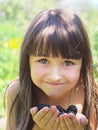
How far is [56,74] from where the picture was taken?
2.29 m

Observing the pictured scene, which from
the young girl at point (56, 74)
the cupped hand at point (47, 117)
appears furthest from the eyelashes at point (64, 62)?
the cupped hand at point (47, 117)

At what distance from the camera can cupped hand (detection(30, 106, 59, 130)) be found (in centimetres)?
220

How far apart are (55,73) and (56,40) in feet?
0.56

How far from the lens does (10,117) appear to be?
9.07 feet

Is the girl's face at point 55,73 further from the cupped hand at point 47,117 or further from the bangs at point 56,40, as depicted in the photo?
the cupped hand at point 47,117

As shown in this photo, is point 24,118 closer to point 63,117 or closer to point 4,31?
point 63,117

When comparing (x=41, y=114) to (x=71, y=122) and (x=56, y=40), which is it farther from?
(x=56, y=40)

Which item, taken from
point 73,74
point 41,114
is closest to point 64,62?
point 73,74

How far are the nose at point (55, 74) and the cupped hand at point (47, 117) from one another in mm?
169

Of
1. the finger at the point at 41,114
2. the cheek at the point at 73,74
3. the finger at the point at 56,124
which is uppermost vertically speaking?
the cheek at the point at 73,74

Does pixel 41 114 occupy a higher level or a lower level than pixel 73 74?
lower

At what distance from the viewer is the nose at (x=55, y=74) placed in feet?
7.51

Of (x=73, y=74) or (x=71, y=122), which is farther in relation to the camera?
(x=73, y=74)

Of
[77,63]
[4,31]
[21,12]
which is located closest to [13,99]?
[77,63]
